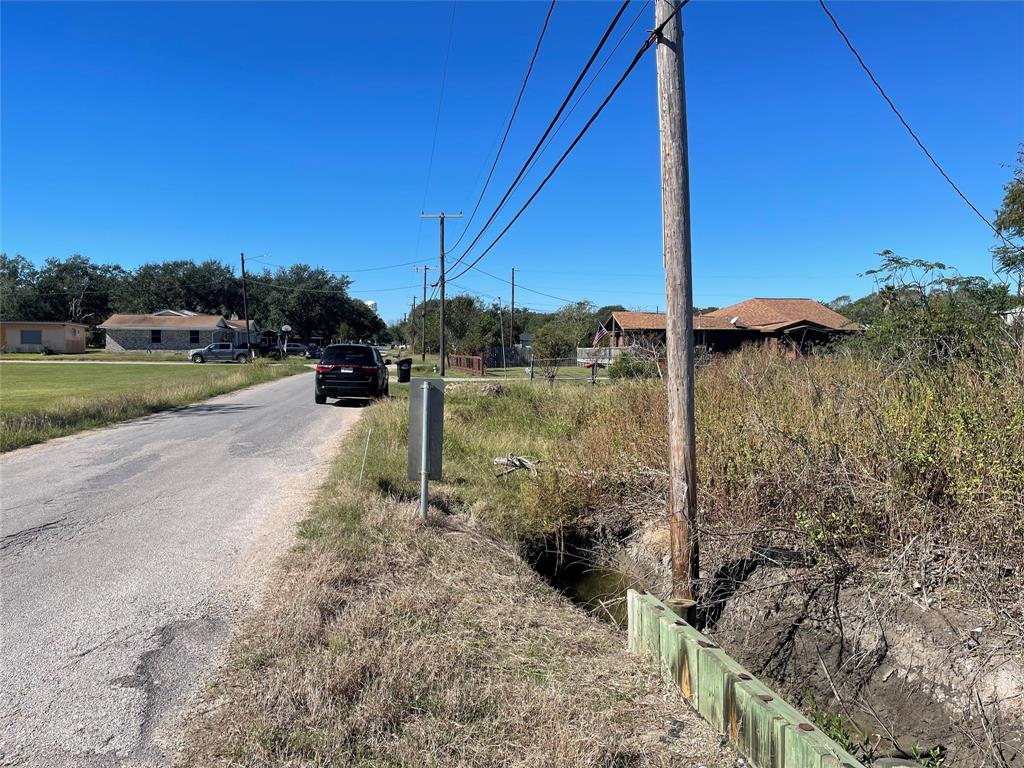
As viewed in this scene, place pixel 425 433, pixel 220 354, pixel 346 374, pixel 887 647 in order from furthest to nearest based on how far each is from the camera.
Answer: pixel 220 354
pixel 346 374
pixel 425 433
pixel 887 647

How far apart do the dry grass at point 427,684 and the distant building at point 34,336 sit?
218 feet

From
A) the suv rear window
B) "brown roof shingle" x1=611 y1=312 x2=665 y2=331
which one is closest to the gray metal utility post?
the suv rear window

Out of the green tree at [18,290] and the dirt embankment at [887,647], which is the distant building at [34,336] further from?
the dirt embankment at [887,647]

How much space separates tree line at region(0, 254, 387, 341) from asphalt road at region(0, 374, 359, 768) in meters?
76.4

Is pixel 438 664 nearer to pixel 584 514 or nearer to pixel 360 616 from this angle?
pixel 360 616

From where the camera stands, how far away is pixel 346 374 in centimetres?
1877

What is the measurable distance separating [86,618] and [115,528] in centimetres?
232

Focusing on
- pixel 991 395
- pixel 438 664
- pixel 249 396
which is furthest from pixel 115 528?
pixel 249 396

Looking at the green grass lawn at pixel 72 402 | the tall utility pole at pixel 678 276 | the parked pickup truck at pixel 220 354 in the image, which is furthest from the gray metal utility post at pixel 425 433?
the parked pickup truck at pixel 220 354

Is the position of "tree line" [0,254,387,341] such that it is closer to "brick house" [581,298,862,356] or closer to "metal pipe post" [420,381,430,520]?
"brick house" [581,298,862,356]

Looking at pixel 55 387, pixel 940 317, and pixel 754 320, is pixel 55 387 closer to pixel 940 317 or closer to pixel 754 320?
pixel 940 317

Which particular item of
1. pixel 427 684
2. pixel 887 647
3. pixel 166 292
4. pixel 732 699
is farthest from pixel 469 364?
pixel 166 292

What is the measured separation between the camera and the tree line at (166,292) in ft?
271

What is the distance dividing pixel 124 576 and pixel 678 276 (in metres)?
4.87
